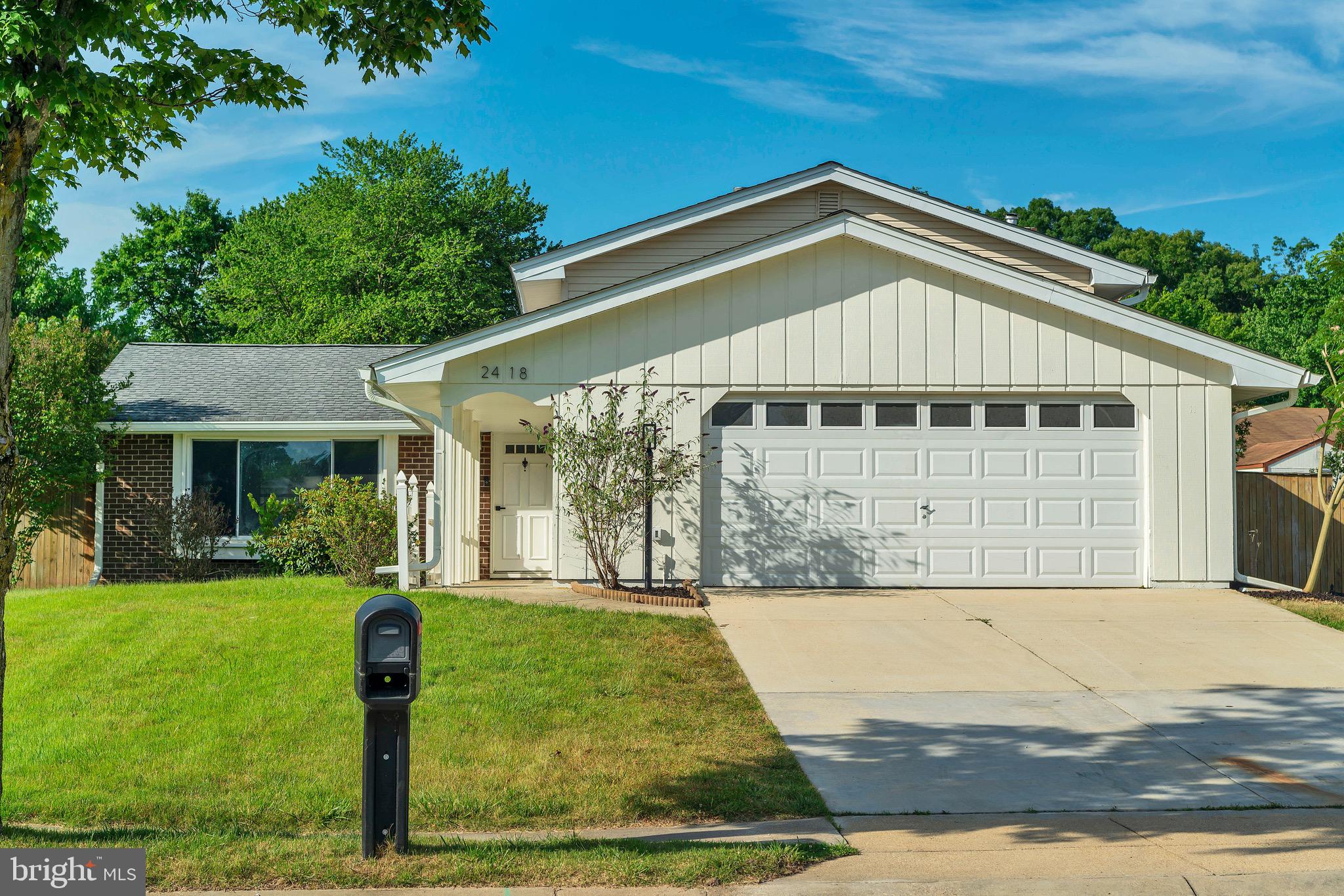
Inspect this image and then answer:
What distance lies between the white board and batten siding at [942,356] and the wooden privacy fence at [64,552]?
33.5 ft

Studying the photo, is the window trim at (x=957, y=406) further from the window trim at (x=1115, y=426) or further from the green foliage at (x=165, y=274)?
the green foliage at (x=165, y=274)

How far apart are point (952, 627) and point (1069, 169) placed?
35.8 m

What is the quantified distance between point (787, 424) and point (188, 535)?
9360mm

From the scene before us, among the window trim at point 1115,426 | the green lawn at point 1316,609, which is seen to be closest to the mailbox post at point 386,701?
the green lawn at point 1316,609

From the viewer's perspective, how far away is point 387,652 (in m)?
4.93

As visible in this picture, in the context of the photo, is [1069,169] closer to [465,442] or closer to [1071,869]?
[465,442]

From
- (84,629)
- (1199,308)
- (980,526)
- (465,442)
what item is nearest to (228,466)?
(465,442)

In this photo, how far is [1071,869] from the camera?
5.04m

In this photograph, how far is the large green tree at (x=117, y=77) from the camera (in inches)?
208

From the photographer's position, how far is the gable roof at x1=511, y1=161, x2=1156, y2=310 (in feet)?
51.3

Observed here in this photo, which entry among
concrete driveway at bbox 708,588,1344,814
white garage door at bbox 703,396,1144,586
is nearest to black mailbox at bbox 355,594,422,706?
concrete driveway at bbox 708,588,1344,814

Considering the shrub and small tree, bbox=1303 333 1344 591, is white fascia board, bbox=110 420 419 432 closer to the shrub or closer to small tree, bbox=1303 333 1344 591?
the shrub

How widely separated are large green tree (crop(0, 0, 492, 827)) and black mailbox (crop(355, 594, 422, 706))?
6.28 feet

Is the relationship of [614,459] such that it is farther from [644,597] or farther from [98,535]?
[98,535]
